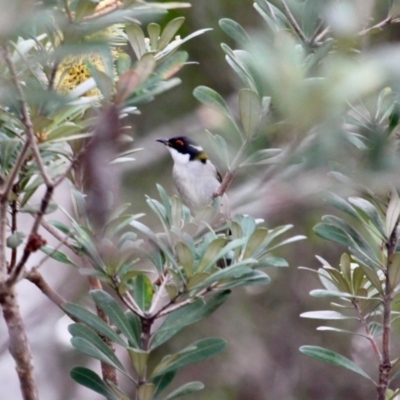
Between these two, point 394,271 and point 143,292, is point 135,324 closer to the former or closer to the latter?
point 143,292

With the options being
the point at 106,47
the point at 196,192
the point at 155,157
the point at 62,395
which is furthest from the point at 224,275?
the point at 155,157

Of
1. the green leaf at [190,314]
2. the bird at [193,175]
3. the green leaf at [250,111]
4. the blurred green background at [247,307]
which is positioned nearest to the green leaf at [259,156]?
the green leaf at [250,111]

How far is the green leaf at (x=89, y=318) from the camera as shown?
1637 millimetres

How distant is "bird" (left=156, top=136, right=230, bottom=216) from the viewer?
382cm

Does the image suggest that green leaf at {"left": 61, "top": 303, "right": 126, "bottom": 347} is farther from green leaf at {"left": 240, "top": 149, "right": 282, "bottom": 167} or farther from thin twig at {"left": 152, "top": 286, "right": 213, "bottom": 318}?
green leaf at {"left": 240, "top": 149, "right": 282, "bottom": 167}

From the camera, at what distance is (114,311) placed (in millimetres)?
1633

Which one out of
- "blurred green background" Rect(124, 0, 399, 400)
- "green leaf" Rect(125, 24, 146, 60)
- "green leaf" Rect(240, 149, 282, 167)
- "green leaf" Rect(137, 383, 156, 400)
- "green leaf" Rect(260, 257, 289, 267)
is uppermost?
"blurred green background" Rect(124, 0, 399, 400)

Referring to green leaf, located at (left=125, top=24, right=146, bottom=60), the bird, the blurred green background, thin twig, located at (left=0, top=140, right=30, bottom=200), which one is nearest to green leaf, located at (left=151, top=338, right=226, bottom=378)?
thin twig, located at (left=0, top=140, right=30, bottom=200)

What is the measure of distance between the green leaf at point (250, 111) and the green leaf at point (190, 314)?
1.15ft

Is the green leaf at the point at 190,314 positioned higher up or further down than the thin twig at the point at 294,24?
further down

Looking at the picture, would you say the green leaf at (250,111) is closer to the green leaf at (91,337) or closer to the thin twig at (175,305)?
the thin twig at (175,305)

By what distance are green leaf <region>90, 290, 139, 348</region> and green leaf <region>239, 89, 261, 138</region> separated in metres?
0.44

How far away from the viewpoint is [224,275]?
61.3 inches

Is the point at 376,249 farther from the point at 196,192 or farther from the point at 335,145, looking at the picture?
the point at 196,192
